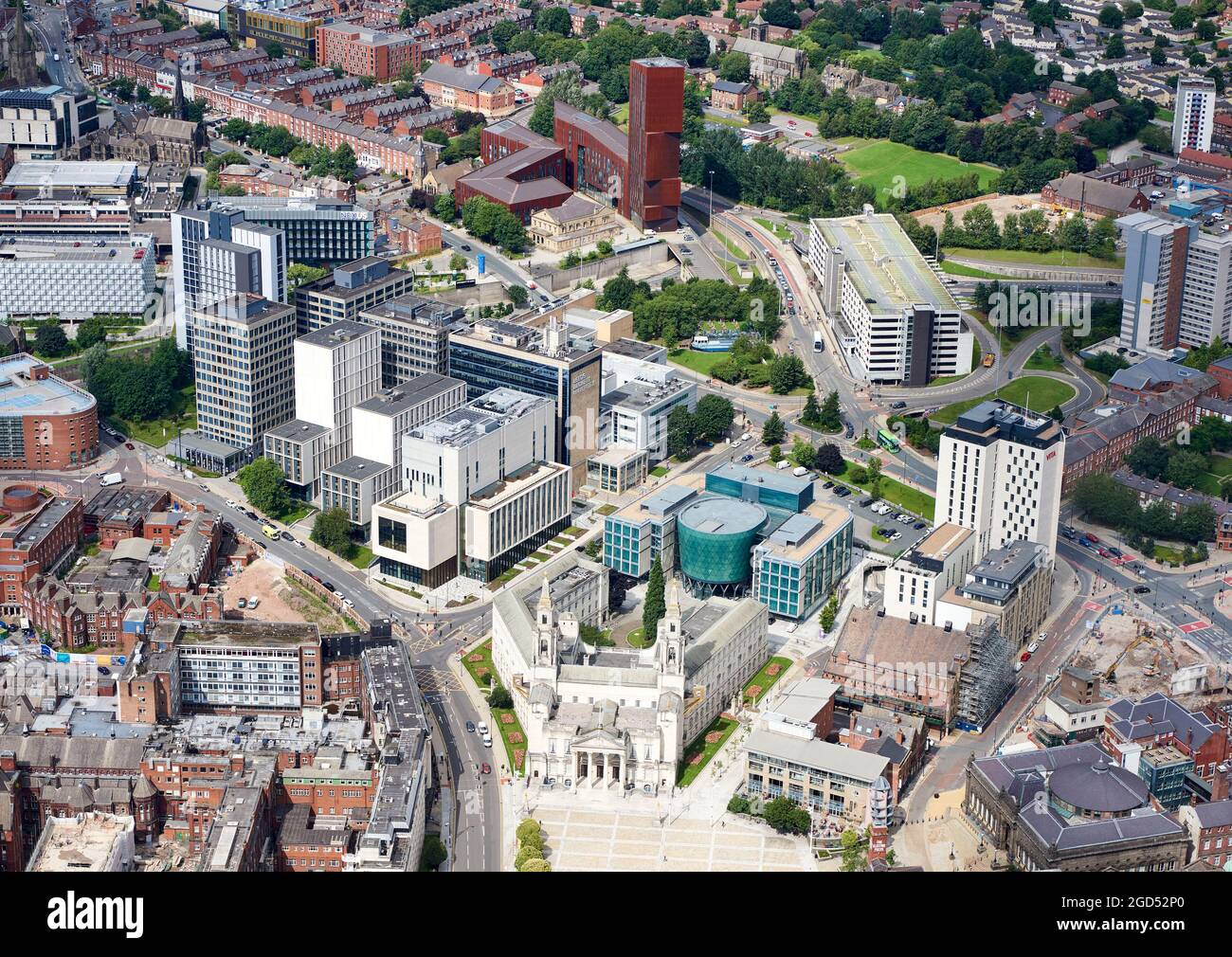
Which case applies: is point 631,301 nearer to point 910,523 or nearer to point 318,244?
point 318,244

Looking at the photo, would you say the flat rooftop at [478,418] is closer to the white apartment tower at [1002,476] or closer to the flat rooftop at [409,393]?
the flat rooftop at [409,393]

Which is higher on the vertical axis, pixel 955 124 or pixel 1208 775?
pixel 955 124

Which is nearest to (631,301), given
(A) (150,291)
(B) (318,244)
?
(B) (318,244)

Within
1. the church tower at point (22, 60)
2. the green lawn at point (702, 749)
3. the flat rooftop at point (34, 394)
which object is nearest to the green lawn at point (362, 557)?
the flat rooftop at point (34, 394)

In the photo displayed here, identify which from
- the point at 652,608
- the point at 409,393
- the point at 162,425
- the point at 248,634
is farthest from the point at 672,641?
the point at 162,425

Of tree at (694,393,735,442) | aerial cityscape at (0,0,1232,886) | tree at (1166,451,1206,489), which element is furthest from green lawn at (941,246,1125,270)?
tree at (694,393,735,442)

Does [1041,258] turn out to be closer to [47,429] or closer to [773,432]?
[773,432]

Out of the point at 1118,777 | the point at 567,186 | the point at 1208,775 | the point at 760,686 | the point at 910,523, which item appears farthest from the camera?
the point at 567,186
